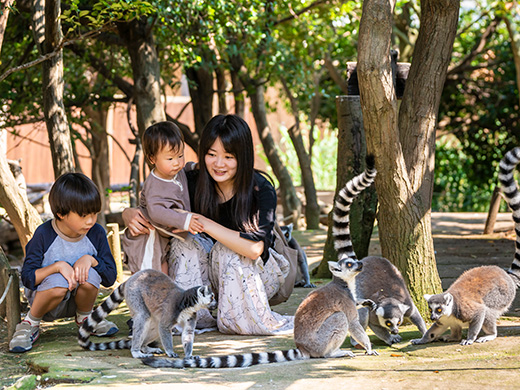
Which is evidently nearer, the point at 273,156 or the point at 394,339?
the point at 394,339

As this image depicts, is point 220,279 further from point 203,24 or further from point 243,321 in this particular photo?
point 203,24

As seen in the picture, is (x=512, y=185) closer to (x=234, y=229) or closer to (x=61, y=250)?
(x=234, y=229)

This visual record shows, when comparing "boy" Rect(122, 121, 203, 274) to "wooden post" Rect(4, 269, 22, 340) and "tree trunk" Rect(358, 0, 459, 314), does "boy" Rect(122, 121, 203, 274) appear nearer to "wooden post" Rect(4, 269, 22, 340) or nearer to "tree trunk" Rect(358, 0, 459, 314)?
"wooden post" Rect(4, 269, 22, 340)

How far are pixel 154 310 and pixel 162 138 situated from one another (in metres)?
1.07

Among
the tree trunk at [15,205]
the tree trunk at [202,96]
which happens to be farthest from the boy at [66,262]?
the tree trunk at [202,96]

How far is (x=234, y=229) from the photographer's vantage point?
160 inches

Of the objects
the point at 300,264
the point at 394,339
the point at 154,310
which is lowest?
the point at 394,339

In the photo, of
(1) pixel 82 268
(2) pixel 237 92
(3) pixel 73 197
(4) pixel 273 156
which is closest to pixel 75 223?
(3) pixel 73 197

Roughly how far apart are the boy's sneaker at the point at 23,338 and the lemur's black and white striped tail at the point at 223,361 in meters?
0.89

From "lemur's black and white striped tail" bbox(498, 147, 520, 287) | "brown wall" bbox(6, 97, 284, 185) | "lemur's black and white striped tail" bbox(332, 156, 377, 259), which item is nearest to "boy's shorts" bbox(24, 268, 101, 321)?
"lemur's black and white striped tail" bbox(332, 156, 377, 259)

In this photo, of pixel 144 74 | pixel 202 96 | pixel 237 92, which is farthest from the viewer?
pixel 202 96

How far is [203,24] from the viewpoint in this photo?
660 cm

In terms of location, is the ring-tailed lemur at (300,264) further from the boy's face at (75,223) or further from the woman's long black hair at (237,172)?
the boy's face at (75,223)

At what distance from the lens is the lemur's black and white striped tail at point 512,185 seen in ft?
12.9
